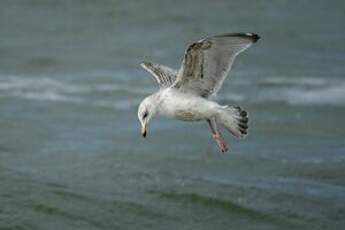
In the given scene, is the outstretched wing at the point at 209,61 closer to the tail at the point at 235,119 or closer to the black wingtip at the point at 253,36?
the black wingtip at the point at 253,36

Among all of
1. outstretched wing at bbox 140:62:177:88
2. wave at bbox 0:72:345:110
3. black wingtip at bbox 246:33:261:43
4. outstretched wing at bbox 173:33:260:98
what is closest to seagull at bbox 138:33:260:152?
outstretched wing at bbox 173:33:260:98

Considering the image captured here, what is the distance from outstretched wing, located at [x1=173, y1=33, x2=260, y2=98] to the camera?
888 centimetres

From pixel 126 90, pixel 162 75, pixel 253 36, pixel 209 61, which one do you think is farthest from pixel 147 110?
pixel 126 90

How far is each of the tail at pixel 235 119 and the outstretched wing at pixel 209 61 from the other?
0.96ft

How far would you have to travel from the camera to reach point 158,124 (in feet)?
50.0

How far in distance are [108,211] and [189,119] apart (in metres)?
2.03

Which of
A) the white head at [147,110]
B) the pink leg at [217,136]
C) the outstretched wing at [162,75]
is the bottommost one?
the pink leg at [217,136]

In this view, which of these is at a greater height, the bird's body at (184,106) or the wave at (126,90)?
the wave at (126,90)

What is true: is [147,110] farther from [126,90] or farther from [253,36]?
[126,90]

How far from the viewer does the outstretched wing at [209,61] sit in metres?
8.88

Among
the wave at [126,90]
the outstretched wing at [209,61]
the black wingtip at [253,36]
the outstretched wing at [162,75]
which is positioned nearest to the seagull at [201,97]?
the outstretched wing at [209,61]

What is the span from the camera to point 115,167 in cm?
1287

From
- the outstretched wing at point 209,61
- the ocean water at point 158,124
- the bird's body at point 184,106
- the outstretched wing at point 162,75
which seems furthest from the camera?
the ocean water at point 158,124

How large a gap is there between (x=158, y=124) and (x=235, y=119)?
5936mm
